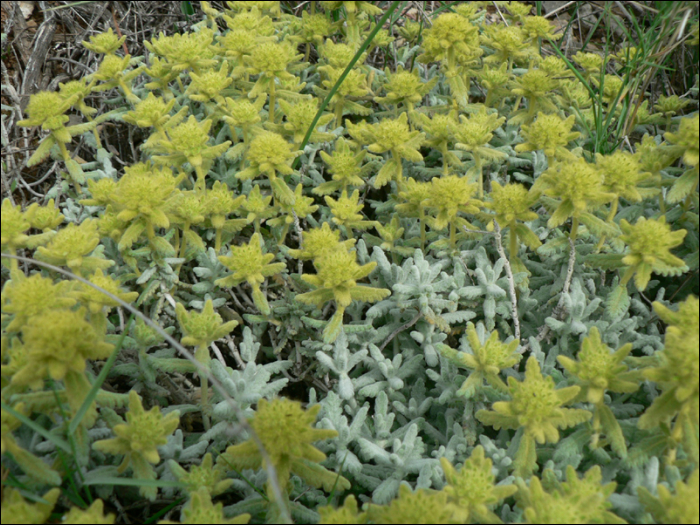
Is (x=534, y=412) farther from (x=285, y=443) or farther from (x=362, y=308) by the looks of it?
(x=362, y=308)

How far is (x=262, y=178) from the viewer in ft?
9.64

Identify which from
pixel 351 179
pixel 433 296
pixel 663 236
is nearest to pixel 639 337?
pixel 663 236

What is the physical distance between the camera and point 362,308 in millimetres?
2551

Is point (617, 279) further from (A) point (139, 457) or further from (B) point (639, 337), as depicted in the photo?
(A) point (139, 457)

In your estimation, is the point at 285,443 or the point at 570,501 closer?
the point at 570,501

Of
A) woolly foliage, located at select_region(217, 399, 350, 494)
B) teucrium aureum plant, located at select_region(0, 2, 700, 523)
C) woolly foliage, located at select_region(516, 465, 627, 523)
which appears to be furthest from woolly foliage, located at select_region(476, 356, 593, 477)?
woolly foliage, located at select_region(217, 399, 350, 494)

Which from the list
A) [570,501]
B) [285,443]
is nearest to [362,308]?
[285,443]

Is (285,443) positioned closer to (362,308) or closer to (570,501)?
(570,501)

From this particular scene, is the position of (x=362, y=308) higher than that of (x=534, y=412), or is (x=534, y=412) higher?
(x=534, y=412)

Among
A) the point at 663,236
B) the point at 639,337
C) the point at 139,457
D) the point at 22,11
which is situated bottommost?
the point at 139,457

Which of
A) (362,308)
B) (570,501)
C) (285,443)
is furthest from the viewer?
(362,308)

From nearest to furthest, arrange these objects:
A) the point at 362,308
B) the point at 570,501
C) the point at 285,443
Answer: the point at 570,501
the point at 285,443
the point at 362,308

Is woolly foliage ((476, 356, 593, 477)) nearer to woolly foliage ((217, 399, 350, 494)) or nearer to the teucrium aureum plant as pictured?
the teucrium aureum plant

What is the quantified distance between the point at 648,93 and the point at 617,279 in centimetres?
159
